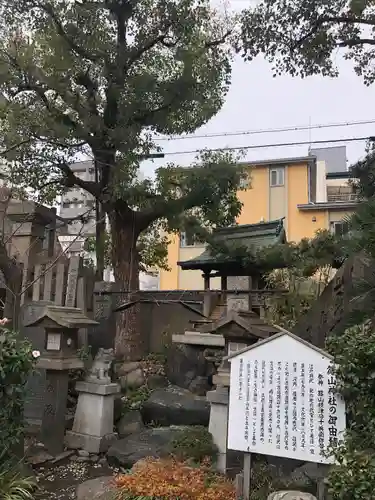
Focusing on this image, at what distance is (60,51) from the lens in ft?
32.0

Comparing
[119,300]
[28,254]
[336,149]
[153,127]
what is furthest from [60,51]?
[336,149]

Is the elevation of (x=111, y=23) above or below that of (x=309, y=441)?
above

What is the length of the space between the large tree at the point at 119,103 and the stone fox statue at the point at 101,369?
284 cm

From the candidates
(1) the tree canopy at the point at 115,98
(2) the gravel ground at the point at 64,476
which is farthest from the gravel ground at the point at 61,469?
(1) the tree canopy at the point at 115,98

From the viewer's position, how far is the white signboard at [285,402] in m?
3.89

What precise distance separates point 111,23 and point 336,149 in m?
19.6

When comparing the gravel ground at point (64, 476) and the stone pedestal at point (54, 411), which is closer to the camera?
the gravel ground at point (64, 476)

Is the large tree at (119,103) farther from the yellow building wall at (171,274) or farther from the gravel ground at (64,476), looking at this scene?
the yellow building wall at (171,274)

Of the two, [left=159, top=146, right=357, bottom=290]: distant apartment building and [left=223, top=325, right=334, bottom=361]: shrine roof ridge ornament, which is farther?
[left=159, top=146, right=357, bottom=290]: distant apartment building

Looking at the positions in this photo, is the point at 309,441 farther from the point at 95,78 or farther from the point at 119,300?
the point at 95,78

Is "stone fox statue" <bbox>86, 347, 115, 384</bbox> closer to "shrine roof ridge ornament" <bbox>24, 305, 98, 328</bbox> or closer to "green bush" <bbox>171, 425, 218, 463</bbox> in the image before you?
"shrine roof ridge ornament" <bbox>24, 305, 98, 328</bbox>

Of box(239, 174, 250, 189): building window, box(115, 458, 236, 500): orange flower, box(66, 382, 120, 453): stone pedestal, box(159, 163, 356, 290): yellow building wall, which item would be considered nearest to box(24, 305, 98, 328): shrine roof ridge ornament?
box(66, 382, 120, 453): stone pedestal

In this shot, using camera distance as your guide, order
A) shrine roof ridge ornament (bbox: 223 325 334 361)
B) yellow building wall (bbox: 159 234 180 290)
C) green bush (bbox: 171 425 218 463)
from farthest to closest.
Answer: yellow building wall (bbox: 159 234 180 290) < green bush (bbox: 171 425 218 463) < shrine roof ridge ornament (bbox: 223 325 334 361)

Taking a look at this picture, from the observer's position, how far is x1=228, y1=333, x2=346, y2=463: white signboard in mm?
3895
